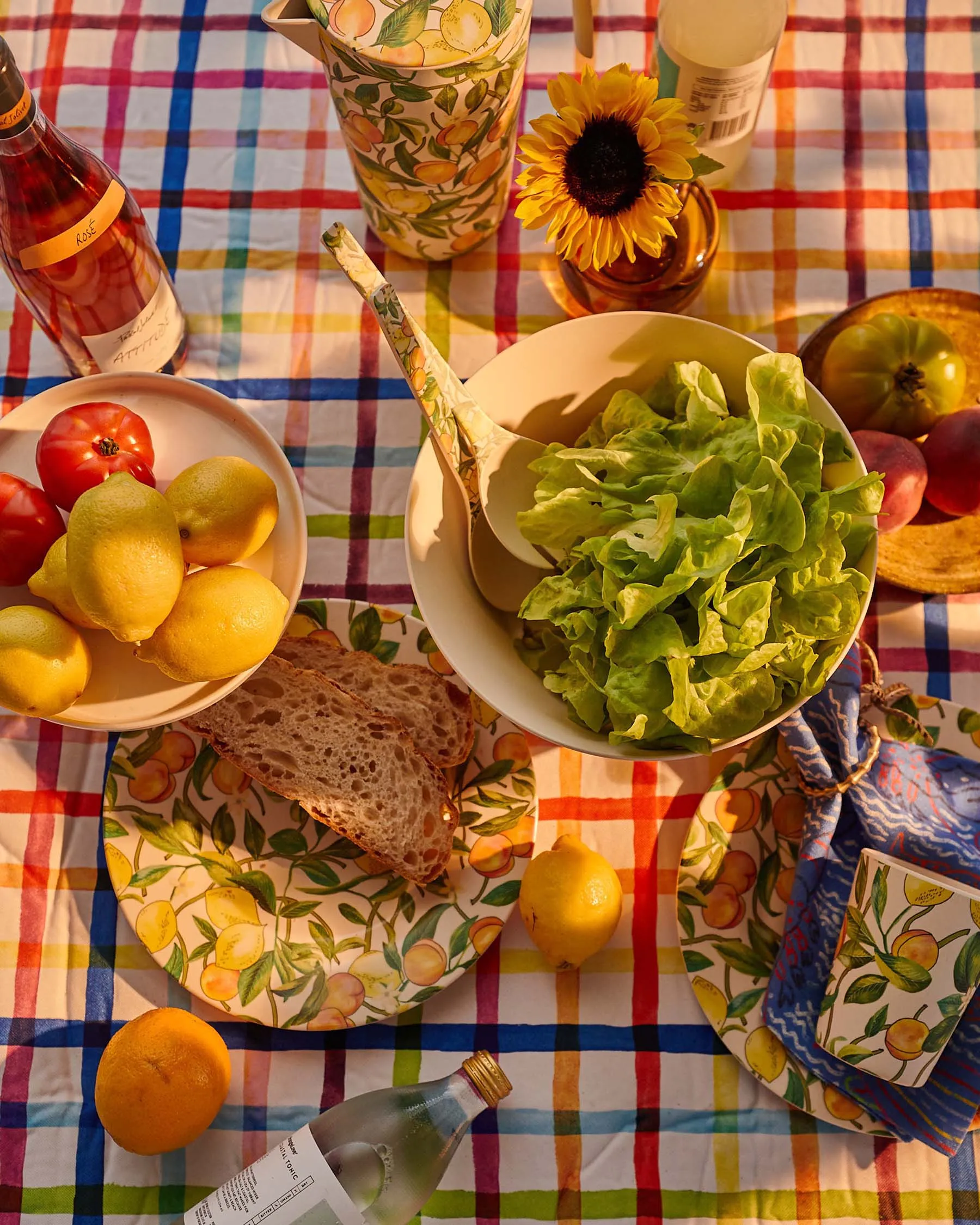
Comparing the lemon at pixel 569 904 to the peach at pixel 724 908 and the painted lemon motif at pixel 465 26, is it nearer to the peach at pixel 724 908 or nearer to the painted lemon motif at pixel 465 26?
the peach at pixel 724 908

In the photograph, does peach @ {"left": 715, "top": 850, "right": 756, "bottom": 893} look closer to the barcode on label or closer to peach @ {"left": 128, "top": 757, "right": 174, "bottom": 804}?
peach @ {"left": 128, "top": 757, "right": 174, "bottom": 804}

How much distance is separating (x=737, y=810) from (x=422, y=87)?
0.67 m

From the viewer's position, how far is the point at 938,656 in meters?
0.99

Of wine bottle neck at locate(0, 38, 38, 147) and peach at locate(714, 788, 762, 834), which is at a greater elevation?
wine bottle neck at locate(0, 38, 38, 147)

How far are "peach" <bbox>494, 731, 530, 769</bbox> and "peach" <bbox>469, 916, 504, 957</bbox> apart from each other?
5.5 inches

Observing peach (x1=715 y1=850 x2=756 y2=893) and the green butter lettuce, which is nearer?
the green butter lettuce

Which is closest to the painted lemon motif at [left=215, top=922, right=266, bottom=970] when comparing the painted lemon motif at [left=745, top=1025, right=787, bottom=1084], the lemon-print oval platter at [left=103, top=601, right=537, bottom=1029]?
the lemon-print oval platter at [left=103, top=601, right=537, bottom=1029]

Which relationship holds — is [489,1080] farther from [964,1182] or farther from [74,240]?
[74,240]

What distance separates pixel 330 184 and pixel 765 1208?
3.54 feet

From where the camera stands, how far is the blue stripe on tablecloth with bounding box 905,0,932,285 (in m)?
1.06

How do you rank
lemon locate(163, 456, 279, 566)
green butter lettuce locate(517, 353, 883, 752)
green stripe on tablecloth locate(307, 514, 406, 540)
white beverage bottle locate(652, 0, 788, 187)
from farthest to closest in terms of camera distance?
green stripe on tablecloth locate(307, 514, 406, 540) → white beverage bottle locate(652, 0, 788, 187) → lemon locate(163, 456, 279, 566) → green butter lettuce locate(517, 353, 883, 752)

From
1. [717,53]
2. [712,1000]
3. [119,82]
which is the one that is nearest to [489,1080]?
[712,1000]

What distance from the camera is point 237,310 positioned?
3.49ft

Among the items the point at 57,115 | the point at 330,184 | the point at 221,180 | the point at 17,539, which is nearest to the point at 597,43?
the point at 330,184
